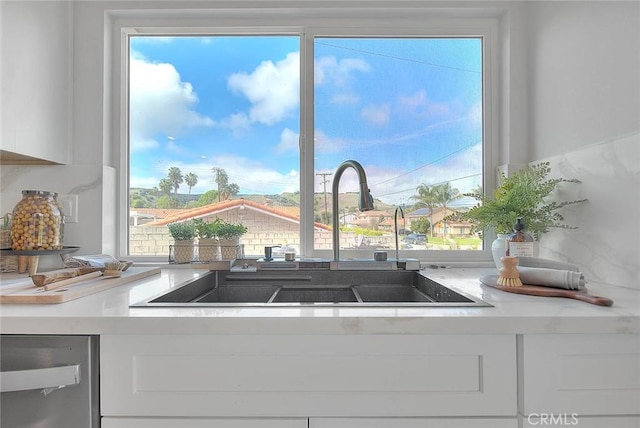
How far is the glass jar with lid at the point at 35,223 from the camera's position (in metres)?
1.19

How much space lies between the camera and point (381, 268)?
1311mm

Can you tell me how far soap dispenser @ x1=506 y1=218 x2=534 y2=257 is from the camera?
3.59 feet

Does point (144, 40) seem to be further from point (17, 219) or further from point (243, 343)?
point (243, 343)

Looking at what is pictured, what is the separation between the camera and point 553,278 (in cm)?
88

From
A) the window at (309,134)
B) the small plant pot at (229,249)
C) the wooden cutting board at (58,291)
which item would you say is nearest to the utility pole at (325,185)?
the window at (309,134)

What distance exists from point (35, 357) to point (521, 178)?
1.43m

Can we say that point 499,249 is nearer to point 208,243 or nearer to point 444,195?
point 444,195

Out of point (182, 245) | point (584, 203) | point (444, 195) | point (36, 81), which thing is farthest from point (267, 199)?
point (584, 203)

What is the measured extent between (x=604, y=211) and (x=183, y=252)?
146 cm

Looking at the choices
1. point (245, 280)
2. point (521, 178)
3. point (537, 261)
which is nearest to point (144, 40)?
point (245, 280)

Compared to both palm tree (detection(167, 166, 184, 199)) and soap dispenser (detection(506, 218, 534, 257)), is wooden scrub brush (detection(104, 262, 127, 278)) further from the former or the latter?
soap dispenser (detection(506, 218, 534, 257))

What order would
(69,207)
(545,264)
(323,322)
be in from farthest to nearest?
(69,207) < (545,264) < (323,322)

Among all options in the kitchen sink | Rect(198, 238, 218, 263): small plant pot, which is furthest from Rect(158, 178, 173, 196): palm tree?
the kitchen sink

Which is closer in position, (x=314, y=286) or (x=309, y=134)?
(x=314, y=286)
